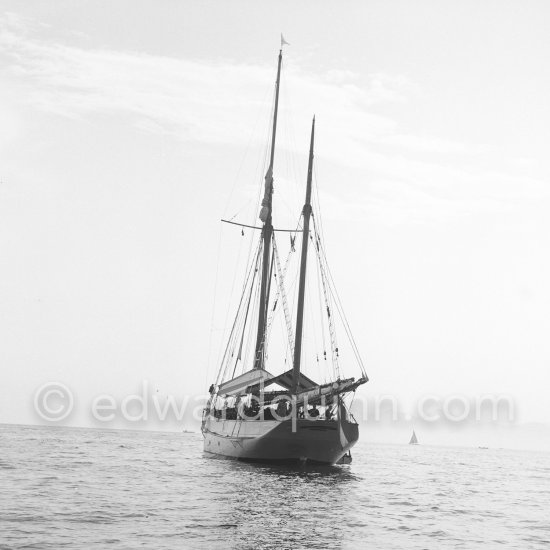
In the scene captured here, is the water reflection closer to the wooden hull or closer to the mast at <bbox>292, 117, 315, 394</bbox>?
the wooden hull

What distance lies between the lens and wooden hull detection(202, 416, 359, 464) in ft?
151

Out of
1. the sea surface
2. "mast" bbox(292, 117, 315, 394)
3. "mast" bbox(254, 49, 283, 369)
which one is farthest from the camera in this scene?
"mast" bbox(254, 49, 283, 369)

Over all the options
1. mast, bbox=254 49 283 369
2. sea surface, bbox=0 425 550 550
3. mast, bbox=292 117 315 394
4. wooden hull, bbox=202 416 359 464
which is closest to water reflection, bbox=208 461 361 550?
sea surface, bbox=0 425 550 550

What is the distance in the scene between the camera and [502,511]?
3603 cm

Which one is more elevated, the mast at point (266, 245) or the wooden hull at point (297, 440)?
the mast at point (266, 245)

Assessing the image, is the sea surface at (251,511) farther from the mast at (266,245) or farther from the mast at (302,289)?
the mast at (266,245)

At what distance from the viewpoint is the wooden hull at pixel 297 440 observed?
4612 centimetres

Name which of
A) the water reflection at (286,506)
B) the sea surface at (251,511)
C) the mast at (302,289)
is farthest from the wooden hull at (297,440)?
the mast at (302,289)

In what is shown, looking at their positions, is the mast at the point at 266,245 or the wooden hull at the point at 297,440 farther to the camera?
the mast at the point at 266,245

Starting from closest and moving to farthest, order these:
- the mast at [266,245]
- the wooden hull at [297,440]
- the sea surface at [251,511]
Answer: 1. the sea surface at [251,511]
2. the wooden hull at [297,440]
3. the mast at [266,245]

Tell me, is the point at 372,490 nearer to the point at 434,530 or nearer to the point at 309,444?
the point at 309,444

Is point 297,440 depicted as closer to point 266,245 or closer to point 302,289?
point 302,289

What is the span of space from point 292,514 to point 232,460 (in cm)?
2716

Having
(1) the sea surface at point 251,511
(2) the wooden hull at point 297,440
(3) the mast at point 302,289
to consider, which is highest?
(3) the mast at point 302,289
